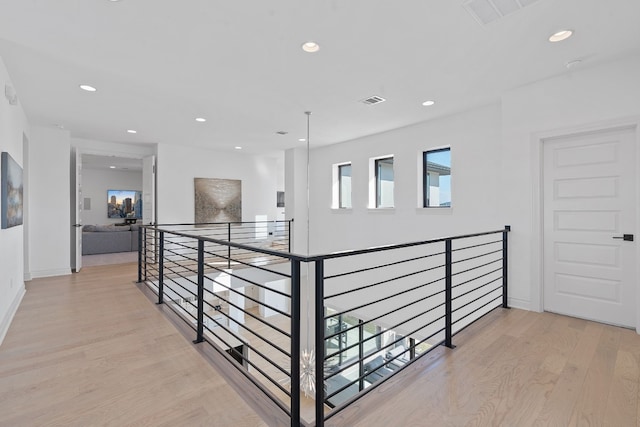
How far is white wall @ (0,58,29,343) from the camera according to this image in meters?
2.86

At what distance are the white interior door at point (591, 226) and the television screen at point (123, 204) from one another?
12143 millimetres

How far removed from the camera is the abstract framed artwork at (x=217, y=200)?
6855 millimetres

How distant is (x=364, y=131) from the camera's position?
17.7 feet

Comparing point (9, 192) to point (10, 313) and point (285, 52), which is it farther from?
point (285, 52)

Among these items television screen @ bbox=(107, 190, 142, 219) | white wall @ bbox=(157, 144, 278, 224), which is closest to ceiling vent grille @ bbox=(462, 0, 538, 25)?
white wall @ bbox=(157, 144, 278, 224)

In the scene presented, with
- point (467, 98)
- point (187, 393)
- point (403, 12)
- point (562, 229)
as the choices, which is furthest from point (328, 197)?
point (187, 393)

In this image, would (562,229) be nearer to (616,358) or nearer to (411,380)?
(616,358)

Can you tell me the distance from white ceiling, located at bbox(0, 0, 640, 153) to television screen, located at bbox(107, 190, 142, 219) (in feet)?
25.5

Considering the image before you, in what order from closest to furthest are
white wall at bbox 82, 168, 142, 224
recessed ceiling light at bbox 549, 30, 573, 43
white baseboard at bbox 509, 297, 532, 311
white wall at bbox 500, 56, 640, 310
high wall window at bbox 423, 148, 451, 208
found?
recessed ceiling light at bbox 549, 30, 573, 43 → white wall at bbox 500, 56, 640, 310 → white baseboard at bbox 509, 297, 532, 311 → high wall window at bbox 423, 148, 451, 208 → white wall at bbox 82, 168, 142, 224

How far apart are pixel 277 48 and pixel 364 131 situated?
9.79 ft

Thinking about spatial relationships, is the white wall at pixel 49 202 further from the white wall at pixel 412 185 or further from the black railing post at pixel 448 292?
the black railing post at pixel 448 292

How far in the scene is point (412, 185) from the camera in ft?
16.6

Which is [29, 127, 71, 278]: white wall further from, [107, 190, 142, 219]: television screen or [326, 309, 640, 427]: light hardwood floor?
[107, 190, 142, 219]: television screen

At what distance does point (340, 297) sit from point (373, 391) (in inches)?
172
